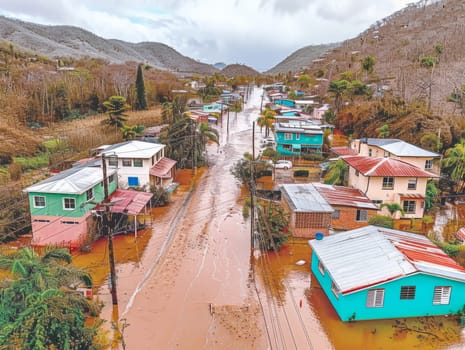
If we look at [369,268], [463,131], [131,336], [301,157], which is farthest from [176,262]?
[463,131]

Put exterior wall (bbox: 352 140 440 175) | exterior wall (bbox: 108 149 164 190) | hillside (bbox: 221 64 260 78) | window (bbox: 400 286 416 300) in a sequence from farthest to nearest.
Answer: hillside (bbox: 221 64 260 78) < exterior wall (bbox: 352 140 440 175) < exterior wall (bbox: 108 149 164 190) < window (bbox: 400 286 416 300)

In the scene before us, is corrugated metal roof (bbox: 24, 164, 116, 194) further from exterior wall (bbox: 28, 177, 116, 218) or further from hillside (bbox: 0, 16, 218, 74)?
hillside (bbox: 0, 16, 218, 74)

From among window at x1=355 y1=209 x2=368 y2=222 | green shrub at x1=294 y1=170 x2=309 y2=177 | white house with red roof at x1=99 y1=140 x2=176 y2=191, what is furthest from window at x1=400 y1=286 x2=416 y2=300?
green shrub at x1=294 y1=170 x2=309 y2=177

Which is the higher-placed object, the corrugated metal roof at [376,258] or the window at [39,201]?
the window at [39,201]

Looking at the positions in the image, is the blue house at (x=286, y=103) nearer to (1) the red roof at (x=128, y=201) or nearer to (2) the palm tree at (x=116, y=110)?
(2) the palm tree at (x=116, y=110)

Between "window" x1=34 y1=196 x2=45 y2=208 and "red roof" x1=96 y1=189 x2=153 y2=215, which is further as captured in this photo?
"red roof" x1=96 y1=189 x2=153 y2=215

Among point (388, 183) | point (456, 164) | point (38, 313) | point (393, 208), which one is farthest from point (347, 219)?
point (38, 313)

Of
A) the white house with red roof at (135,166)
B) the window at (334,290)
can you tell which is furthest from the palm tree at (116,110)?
the window at (334,290)
